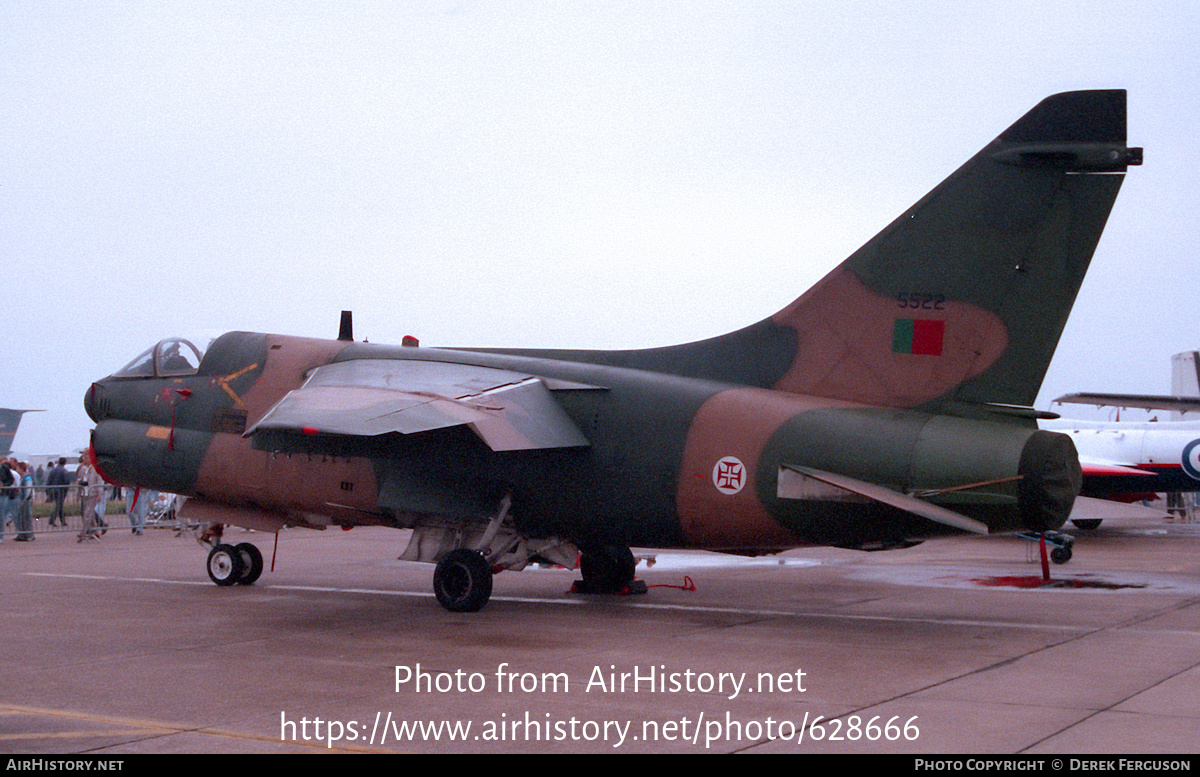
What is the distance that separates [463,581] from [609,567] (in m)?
2.66

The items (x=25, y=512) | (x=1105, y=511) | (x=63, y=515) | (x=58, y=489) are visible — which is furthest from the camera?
(x=1105, y=511)

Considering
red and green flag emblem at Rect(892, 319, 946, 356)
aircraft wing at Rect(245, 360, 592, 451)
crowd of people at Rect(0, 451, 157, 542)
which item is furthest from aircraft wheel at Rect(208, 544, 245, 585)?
red and green flag emblem at Rect(892, 319, 946, 356)

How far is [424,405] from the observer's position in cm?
1146

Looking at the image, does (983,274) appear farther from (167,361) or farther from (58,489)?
(58,489)

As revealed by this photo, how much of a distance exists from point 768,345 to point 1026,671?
461 cm

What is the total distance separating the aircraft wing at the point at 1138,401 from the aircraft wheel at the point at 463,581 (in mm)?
22364

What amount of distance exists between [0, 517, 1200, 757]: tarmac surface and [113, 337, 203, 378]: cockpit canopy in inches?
119

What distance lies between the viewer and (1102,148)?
1062 centimetres

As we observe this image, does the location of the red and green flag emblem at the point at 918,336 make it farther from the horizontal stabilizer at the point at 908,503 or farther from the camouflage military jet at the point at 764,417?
the horizontal stabilizer at the point at 908,503

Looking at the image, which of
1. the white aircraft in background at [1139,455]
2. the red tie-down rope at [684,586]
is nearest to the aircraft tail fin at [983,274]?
the red tie-down rope at [684,586]

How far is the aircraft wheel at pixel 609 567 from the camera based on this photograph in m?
14.6

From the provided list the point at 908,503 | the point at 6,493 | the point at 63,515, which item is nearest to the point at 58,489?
the point at 63,515
